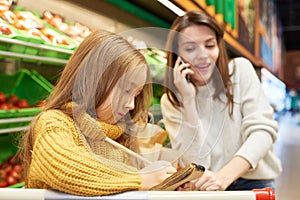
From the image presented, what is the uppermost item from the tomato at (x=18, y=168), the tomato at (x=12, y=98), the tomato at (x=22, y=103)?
the tomato at (x=12, y=98)

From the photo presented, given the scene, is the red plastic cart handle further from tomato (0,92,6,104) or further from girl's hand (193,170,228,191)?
tomato (0,92,6,104)

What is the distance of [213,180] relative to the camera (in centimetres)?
111

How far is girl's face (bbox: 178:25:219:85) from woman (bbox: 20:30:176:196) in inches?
13.8

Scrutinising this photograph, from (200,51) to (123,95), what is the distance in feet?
1.55

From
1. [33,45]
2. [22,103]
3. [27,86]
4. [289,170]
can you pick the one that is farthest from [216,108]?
[289,170]

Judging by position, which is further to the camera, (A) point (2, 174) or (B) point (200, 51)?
(A) point (2, 174)

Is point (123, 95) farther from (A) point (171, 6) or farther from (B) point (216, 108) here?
(A) point (171, 6)

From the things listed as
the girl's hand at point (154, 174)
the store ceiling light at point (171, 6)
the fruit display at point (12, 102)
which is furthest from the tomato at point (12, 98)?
the girl's hand at point (154, 174)

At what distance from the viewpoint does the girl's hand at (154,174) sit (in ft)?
2.47

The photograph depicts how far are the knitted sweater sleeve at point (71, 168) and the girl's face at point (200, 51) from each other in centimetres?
48

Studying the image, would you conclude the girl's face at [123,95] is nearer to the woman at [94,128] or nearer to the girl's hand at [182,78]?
the woman at [94,128]

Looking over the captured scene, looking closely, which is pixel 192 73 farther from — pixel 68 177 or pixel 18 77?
pixel 18 77

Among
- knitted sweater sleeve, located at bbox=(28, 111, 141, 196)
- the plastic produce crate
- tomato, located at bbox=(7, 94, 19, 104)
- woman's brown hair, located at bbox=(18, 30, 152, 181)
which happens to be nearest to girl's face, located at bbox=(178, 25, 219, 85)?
woman's brown hair, located at bbox=(18, 30, 152, 181)

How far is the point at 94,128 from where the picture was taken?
75cm
